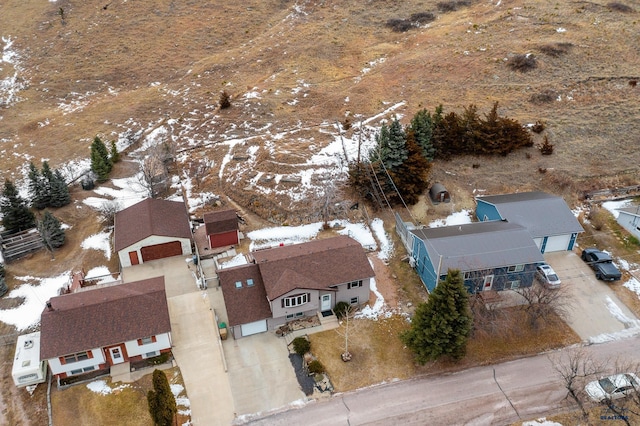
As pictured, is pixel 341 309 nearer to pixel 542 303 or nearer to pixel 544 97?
pixel 542 303

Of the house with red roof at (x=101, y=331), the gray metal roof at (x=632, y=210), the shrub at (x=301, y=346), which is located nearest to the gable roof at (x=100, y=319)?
the house with red roof at (x=101, y=331)

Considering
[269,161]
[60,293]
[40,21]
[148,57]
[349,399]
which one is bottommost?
[349,399]

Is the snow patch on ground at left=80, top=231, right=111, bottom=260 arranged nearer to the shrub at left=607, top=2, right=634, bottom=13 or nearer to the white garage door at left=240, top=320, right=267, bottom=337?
the white garage door at left=240, top=320, right=267, bottom=337

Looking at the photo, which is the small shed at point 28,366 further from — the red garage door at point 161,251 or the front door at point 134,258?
the red garage door at point 161,251

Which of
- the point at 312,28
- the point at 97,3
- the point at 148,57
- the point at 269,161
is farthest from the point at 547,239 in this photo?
the point at 97,3

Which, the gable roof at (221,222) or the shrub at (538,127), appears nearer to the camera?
the gable roof at (221,222)

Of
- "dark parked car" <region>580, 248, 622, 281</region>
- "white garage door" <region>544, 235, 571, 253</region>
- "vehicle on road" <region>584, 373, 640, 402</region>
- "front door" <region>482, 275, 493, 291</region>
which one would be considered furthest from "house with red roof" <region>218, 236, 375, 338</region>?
"dark parked car" <region>580, 248, 622, 281</region>

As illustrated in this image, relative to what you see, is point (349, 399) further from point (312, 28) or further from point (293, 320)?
point (312, 28)
